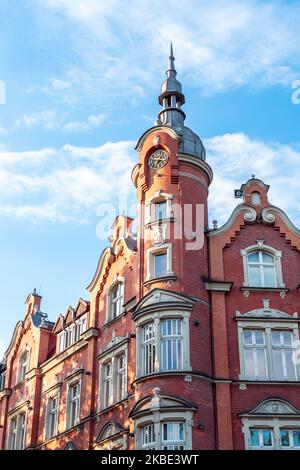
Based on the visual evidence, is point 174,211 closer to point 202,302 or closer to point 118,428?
point 202,302

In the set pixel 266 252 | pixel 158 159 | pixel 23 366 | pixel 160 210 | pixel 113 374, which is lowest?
pixel 113 374

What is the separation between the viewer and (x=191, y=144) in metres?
33.5

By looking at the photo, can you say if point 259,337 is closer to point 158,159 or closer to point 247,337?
point 247,337

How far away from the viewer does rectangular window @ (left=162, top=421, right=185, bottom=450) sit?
2638 cm

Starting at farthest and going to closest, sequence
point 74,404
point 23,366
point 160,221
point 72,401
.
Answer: point 23,366 → point 72,401 → point 74,404 → point 160,221

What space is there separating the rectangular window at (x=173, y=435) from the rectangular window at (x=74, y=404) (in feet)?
27.5

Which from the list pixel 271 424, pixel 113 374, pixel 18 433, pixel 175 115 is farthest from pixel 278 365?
pixel 18 433

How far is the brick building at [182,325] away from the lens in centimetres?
2739

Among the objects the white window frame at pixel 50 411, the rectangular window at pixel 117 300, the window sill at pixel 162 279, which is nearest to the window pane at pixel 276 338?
the window sill at pixel 162 279

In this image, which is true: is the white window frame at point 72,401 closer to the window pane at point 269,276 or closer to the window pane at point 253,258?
the window pane at point 253,258

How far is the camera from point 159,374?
27812 mm

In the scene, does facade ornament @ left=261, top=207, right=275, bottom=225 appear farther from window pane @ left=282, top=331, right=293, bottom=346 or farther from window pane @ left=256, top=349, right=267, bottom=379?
window pane @ left=256, top=349, right=267, bottom=379

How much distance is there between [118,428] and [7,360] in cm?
1655

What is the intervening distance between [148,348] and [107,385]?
184 inches
